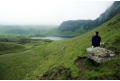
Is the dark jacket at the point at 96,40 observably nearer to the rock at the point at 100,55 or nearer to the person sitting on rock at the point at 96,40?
the person sitting on rock at the point at 96,40

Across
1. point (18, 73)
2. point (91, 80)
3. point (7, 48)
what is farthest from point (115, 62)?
point (7, 48)

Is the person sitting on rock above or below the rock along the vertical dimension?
above

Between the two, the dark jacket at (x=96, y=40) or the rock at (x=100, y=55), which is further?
the dark jacket at (x=96, y=40)

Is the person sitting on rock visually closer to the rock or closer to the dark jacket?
the dark jacket

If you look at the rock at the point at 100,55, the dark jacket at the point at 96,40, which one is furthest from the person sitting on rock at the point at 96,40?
the rock at the point at 100,55

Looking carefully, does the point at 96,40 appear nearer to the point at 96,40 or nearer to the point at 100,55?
the point at 96,40

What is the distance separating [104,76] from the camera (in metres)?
18.3

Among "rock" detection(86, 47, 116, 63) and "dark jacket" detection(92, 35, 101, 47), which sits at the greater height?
"dark jacket" detection(92, 35, 101, 47)

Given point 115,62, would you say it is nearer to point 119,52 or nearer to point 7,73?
point 119,52

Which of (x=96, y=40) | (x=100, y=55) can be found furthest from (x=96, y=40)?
(x=100, y=55)

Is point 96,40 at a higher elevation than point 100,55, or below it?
higher

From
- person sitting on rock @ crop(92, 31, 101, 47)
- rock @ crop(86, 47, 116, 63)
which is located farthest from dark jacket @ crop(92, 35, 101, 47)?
rock @ crop(86, 47, 116, 63)

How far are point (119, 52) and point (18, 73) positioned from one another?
1564 inches

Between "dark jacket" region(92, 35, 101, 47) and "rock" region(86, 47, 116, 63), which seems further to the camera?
"dark jacket" region(92, 35, 101, 47)
